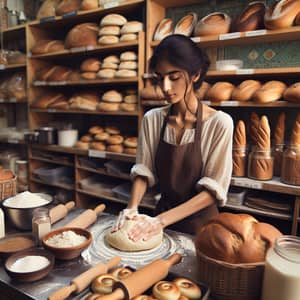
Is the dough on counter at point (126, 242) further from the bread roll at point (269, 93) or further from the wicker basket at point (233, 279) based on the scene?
the bread roll at point (269, 93)

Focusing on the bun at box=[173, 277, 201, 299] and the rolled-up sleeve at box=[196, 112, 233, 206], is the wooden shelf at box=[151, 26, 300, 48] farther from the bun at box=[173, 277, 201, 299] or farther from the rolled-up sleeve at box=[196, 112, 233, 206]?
the bun at box=[173, 277, 201, 299]

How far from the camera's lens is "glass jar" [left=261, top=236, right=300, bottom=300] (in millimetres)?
622

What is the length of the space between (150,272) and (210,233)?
0.61 feet

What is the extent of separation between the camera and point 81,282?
742mm

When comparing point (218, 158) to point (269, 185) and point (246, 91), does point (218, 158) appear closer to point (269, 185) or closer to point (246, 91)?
point (269, 185)

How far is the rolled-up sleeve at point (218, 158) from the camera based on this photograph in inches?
49.0

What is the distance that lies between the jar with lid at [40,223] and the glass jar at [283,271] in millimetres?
703

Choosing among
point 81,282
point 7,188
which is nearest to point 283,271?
point 81,282

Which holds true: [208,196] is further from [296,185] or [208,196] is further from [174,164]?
[296,185]

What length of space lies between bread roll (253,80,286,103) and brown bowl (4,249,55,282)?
154 cm

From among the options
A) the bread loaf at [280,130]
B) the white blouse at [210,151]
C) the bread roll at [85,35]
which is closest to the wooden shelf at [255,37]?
the bread loaf at [280,130]

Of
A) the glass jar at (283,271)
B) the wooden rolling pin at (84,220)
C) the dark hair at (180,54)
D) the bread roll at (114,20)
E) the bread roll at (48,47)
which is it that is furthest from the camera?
the bread roll at (48,47)

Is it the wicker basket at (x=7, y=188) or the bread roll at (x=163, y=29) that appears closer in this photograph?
the wicker basket at (x=7, y=188)

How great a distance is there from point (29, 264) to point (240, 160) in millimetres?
1493
